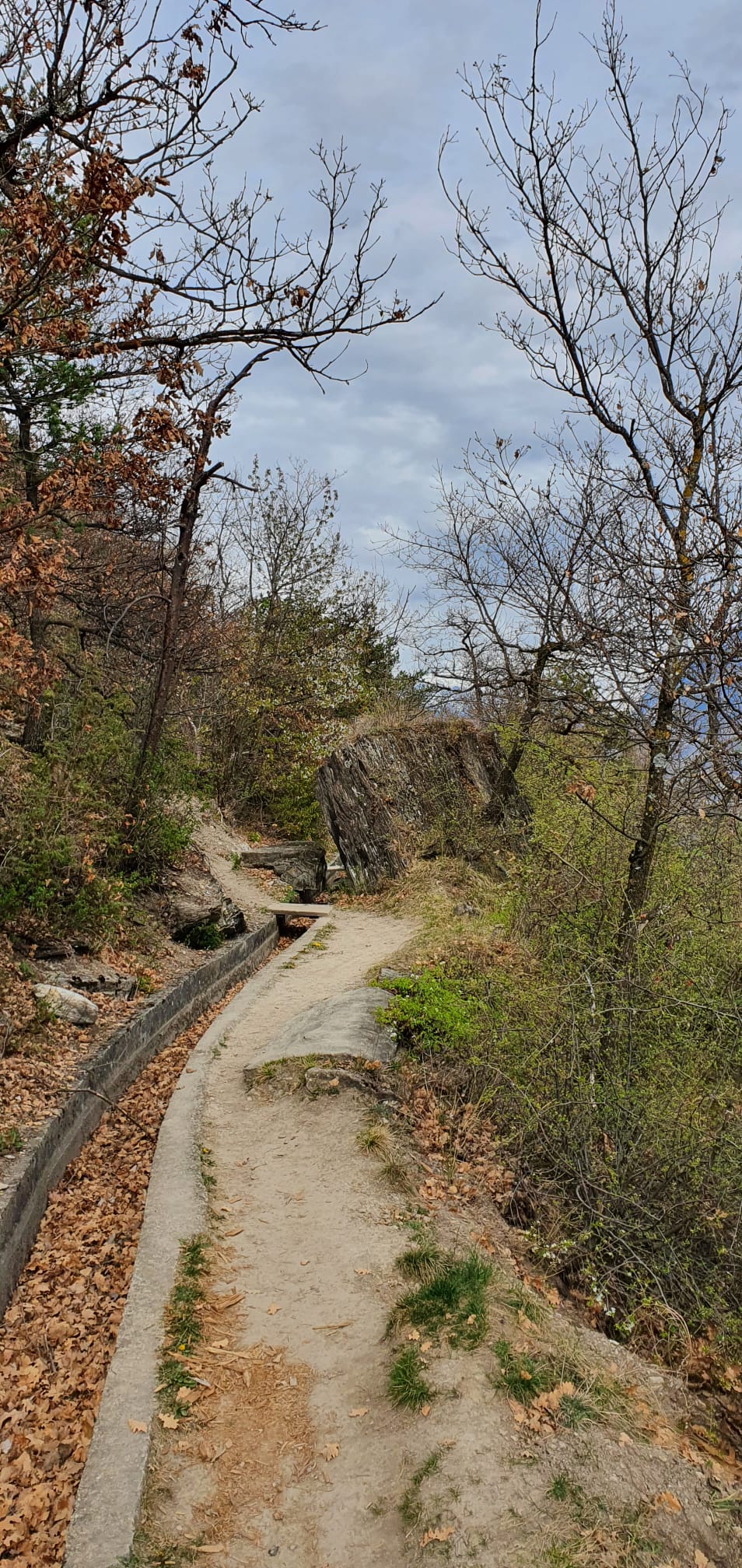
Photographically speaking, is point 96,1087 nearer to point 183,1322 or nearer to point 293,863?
point 183,1322

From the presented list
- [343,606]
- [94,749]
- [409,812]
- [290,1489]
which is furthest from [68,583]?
[343,606]

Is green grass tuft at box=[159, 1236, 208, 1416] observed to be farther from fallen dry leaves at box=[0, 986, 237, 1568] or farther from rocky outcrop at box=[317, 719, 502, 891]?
rocky outcrop at box=[317, 719, 502, 891]

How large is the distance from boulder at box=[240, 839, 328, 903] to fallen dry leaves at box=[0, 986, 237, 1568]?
8602mm

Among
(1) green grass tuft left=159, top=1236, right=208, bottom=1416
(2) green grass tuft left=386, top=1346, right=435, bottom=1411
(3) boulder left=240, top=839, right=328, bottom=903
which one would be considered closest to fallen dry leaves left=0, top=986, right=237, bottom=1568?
(1) green grass tuft left=159, top=1236, right=208, bottom=1416

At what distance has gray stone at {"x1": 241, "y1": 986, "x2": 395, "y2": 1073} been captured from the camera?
6965 mm

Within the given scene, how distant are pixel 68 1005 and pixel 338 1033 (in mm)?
2123

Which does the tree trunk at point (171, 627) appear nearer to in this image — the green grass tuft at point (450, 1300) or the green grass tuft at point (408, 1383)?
the green grass tuft at point (450, 1300)

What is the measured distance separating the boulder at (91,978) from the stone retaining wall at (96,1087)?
1.00ft

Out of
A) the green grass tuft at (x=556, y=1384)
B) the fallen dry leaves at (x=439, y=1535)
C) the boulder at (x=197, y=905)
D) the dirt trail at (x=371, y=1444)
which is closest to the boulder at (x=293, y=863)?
the boulder at (x=197, y=905)

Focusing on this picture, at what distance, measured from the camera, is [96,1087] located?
651cm

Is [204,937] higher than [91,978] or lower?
lower

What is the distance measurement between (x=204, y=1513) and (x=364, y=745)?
1221 centimetres

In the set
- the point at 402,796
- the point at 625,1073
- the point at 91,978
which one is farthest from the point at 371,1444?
the point at 402,796

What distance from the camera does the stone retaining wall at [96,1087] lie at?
484 centimetres
